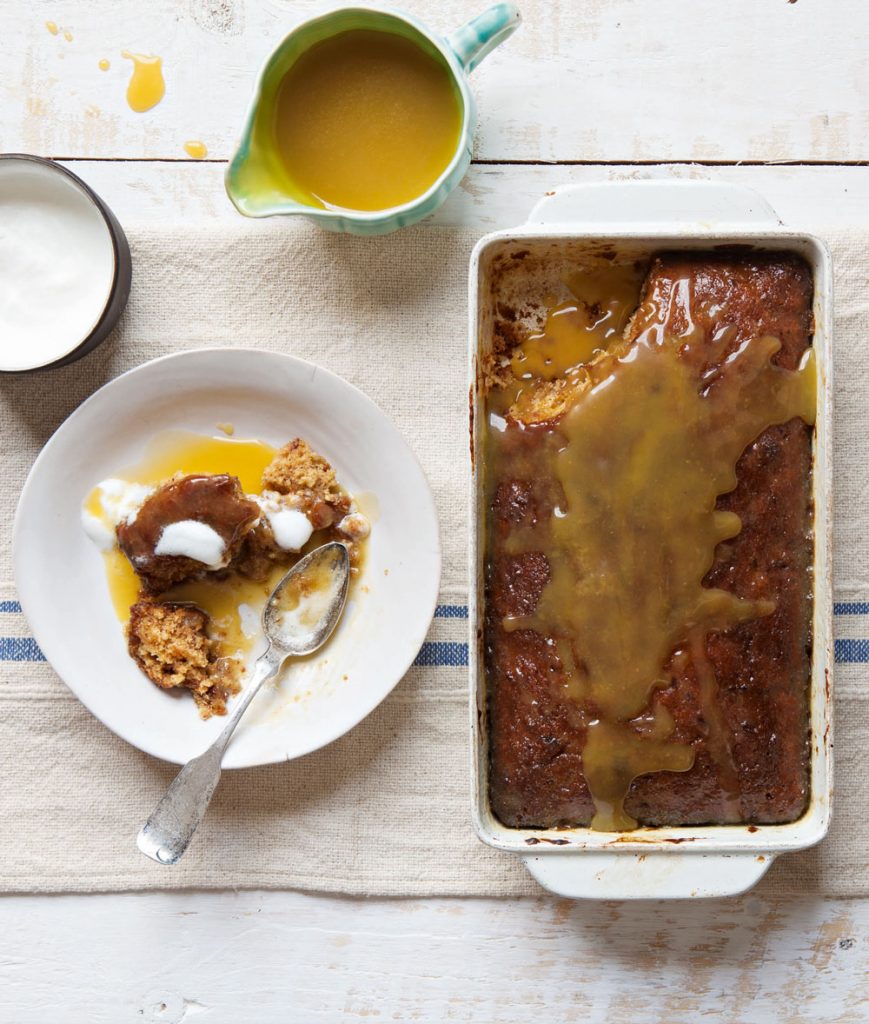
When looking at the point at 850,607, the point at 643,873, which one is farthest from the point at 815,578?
the point at 643,873

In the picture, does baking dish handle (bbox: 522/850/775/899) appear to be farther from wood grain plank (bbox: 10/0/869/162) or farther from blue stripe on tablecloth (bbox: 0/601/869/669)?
wood grain plank (bbox: 10/0/869/162)

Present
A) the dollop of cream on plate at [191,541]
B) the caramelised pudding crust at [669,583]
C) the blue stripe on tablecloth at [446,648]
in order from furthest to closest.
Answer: the blue stripe on tablecloth at [446,648], the dollop of cream on plate at [191,541], the caramelised pudding crust at [669,583]

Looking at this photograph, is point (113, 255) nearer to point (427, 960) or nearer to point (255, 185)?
point (255, 185)

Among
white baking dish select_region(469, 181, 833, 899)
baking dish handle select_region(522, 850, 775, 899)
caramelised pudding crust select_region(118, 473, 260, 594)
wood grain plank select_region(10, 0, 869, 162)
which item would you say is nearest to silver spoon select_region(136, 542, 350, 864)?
caramelised pudding crust select_region(118, 473, 260, 594)

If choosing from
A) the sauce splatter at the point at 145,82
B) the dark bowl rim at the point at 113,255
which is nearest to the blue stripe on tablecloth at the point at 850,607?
the dark bowl rim at the point at 113,255

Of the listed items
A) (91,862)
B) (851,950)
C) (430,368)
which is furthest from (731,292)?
(91,862)

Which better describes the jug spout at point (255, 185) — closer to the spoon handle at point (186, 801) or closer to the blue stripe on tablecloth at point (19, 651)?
the spoon handle at point (186, 801)
